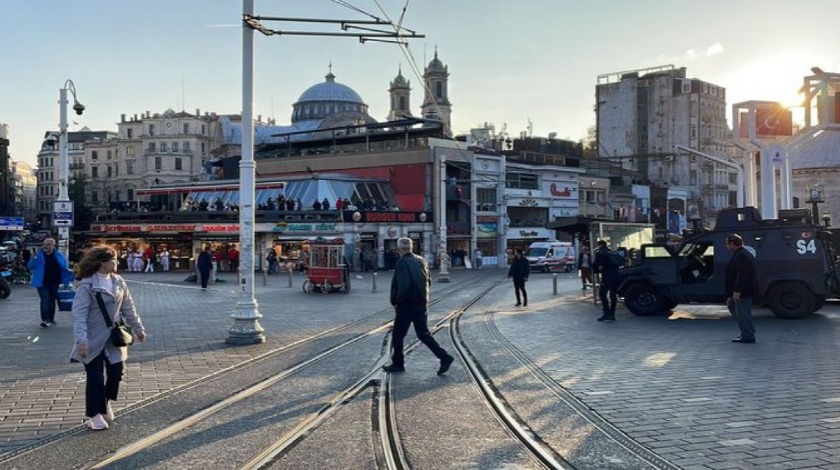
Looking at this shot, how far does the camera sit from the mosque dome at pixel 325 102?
361 feet

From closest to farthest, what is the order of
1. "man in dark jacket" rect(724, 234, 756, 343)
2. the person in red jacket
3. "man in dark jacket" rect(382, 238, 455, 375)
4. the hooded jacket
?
the hooded jacket
"man in dark jacket" rect(382, 238, 455, 375)
"man in dark jacket" rect(724, 234, 756, 343)
the person in red jacket

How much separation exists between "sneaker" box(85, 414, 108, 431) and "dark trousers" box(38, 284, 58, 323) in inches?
357

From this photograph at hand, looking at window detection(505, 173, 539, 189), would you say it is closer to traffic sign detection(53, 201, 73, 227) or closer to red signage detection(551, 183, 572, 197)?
red signage detection(551, 183, 572, 197)

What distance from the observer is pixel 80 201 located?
8775cm

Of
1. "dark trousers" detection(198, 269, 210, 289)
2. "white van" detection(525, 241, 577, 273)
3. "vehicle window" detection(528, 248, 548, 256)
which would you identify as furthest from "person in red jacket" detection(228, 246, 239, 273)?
"vehicle window" detection(528, 248, 548, 256)

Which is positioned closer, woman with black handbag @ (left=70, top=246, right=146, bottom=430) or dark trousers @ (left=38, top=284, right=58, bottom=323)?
woman with black handbag @ (left=70, top=246, right=146, bottom=430)

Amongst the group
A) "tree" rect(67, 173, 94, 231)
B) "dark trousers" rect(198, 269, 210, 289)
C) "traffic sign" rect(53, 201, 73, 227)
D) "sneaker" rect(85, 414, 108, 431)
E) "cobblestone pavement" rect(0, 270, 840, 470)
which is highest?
"tree" rect(67, 173, 94, 231)

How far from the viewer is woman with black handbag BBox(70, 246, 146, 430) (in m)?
6.95

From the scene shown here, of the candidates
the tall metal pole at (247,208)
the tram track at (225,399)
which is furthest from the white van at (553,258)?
the tall metal pole at (247,208)

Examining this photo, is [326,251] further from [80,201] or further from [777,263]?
[80,201]

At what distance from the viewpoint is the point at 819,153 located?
202ft

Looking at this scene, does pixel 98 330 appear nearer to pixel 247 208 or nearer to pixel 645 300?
pixel 247 208

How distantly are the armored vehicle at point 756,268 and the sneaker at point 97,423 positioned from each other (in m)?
13.8

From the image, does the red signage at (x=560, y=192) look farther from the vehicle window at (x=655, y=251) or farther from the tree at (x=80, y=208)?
the vehicle window at (x=655, y=251)
